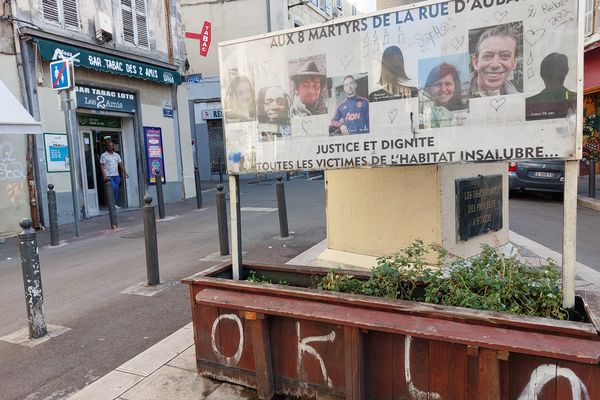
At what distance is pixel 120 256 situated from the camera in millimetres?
7438

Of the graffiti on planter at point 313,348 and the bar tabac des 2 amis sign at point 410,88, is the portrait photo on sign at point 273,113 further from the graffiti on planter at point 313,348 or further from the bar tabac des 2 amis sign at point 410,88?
the graffiti on planter at point 313,348

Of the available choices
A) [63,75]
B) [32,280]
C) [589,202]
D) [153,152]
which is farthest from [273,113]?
[153,152]

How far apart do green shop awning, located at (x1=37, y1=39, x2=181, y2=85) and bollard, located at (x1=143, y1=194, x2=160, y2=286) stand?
18.7ft

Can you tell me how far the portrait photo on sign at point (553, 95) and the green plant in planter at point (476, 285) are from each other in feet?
3.25

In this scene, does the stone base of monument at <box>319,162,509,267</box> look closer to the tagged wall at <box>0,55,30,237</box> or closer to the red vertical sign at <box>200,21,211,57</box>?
the tagged wall at <box>0,55,30,237</box>

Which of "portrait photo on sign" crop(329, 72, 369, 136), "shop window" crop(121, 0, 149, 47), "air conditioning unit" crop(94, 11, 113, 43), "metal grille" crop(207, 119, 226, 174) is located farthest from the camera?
"metal grille" crop(207, 119, 226, 174)

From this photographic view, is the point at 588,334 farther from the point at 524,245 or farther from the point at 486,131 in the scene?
the point at 524,245

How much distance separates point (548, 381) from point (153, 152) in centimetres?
1357

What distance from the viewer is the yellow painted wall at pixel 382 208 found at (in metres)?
4.59

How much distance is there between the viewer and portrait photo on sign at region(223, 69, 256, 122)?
10.7 feet

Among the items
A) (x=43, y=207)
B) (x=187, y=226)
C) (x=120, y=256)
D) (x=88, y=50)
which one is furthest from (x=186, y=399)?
(x=88, y=50)

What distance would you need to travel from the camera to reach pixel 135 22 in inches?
531

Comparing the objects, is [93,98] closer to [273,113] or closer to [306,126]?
[273,113]

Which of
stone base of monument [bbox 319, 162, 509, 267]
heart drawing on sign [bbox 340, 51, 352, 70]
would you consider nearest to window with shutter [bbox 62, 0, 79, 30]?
stone base of monument [bbox 319, 162, 509, 267]
